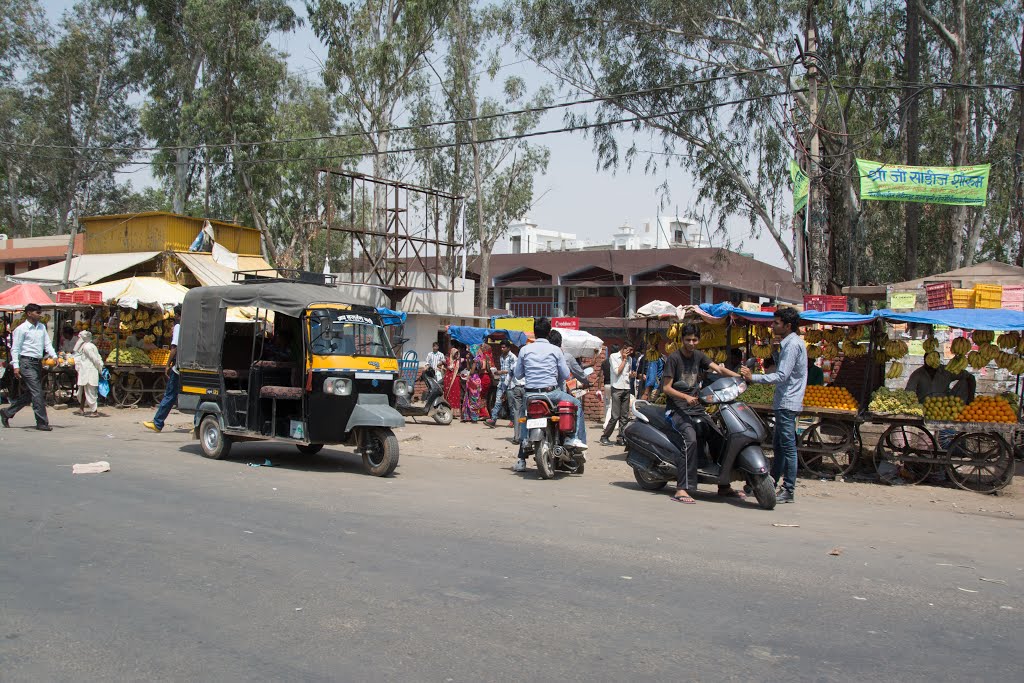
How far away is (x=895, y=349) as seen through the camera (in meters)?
12.0

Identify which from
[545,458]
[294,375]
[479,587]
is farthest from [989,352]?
[294,375]

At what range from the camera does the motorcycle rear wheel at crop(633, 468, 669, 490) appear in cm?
984

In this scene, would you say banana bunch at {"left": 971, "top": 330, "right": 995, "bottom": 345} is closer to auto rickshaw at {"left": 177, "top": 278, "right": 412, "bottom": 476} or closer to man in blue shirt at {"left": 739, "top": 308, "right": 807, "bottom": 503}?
man in blue shirt at {"left": 739, "top": 308, "right": 807, "bottom": 503}

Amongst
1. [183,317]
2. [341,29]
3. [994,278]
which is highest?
[341,29]

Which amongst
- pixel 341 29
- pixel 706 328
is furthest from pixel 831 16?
pixel 341 29

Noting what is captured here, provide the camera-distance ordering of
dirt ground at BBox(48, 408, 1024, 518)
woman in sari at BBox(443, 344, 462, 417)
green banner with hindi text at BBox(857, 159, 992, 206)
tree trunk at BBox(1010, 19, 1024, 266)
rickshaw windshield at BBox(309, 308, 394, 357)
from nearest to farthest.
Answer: dirt ground at BBox(48, 408, 1024, 518), rickshaw windshield at BBox(309, 308, 394, 357), green banner with hindi text at BBox(857, 159, 992, 206), woman in sari at BBox(443, 344, 462, 417), tree trunk at BBox(1010, 19, 1024, 266)

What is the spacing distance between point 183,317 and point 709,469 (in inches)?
314

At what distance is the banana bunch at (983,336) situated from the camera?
1138 centimetres

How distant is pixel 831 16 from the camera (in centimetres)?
2411

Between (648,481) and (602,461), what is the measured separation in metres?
3.42

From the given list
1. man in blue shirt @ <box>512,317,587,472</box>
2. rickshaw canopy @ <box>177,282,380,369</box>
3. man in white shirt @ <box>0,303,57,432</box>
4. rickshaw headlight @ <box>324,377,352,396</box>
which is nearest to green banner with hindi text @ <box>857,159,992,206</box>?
man in blue shirt @ <box>512,317,587,472</box>

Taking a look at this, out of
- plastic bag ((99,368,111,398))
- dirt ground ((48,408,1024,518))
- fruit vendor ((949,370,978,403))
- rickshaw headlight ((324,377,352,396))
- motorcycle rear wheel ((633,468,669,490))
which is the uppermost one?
fruit vendor ((949,370,978,403))

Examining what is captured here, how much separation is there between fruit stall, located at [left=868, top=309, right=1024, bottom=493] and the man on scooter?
3451mm

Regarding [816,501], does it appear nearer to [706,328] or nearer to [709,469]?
[709,469]
